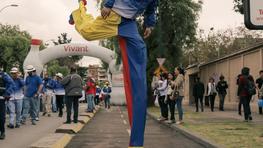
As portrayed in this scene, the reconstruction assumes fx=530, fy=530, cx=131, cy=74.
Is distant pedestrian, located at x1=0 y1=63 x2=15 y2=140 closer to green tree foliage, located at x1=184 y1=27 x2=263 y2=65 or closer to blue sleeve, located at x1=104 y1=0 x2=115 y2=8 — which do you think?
blue sleeve, located at x1=104 y1=0 x2=115 y2=8

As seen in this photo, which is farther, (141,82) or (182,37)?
(182,37)

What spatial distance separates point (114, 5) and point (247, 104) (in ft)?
45.0

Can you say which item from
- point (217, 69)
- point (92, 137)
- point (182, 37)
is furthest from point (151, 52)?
point (92, 137)

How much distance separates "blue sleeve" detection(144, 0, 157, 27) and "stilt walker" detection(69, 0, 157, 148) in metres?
0.03

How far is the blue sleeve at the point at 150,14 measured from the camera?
240 inches

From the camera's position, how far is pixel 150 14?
6219 mm

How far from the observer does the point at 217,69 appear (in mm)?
A: 37875

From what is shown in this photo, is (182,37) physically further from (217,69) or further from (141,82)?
(141,82)

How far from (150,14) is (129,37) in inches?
21.0

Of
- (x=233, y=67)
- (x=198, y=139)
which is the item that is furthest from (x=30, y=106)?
(x=233, y=67)

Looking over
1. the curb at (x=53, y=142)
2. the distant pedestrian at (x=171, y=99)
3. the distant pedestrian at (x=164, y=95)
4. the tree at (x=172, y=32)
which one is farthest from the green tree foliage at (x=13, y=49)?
the curb at (x=53, y=142)

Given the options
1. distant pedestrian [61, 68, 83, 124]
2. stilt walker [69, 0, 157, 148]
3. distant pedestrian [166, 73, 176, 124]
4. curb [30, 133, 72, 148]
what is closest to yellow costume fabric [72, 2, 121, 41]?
stilt walker [69, 0, 157, 148]

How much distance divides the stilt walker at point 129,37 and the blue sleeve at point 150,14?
0.09 ft

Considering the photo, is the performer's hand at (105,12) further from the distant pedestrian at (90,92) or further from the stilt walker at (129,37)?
the distant pedestrian at (90,92)
